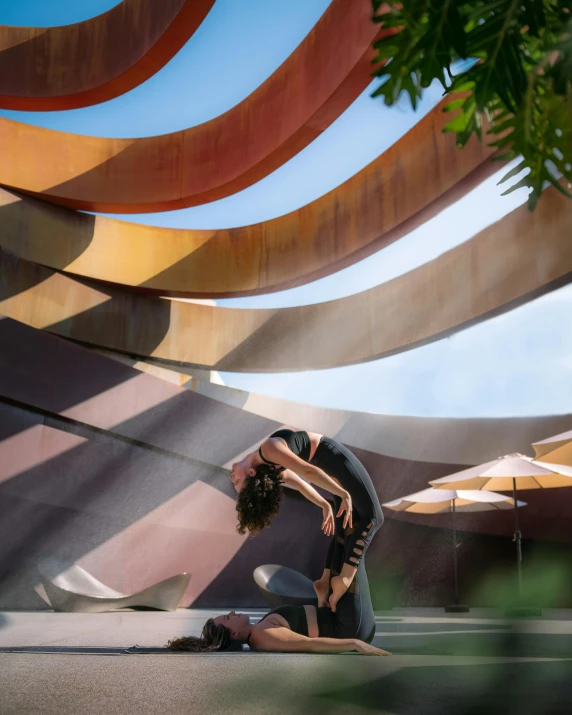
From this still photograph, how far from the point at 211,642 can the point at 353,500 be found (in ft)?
4.35

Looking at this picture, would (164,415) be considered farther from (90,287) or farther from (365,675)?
(365,675)

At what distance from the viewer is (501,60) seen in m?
1.31

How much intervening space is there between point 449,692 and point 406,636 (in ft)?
13.6

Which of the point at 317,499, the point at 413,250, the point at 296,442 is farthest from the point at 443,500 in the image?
the point at 296,442

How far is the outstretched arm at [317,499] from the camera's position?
14.7ft

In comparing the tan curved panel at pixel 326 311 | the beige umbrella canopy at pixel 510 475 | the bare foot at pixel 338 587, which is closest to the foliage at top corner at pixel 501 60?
the bare foot at pixel 338 587

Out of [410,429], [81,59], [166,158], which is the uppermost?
[81,59]

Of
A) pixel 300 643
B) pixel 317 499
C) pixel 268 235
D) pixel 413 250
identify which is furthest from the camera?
pixel 268 235

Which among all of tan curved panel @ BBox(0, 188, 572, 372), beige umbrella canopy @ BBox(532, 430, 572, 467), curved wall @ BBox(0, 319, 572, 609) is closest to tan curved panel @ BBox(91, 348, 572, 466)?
curved wall @ BBox(0, 319, 572, 609)

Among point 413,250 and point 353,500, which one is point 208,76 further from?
point 353,500

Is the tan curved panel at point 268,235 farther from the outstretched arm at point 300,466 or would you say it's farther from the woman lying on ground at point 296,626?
the woman lying on ground at point 296,626

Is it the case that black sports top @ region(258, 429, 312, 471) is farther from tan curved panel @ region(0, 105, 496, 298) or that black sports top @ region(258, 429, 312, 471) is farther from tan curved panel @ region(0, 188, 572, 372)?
tan curved panel @ region(0, 105, 496, 298)

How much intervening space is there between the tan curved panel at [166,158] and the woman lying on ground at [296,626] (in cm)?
828

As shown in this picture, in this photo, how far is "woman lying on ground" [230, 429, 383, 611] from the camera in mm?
4445
